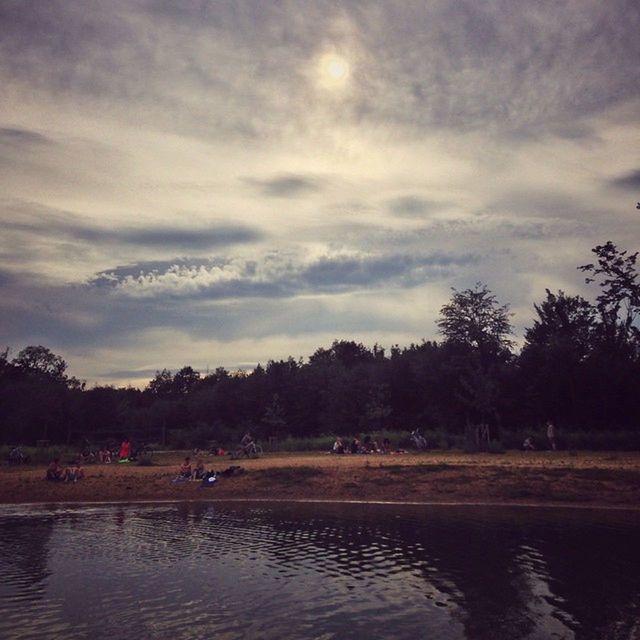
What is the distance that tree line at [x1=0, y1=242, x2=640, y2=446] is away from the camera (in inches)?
2398

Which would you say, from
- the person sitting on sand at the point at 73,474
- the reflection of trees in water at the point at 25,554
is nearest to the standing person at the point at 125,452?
the person sitting on sand at the point at 73,474

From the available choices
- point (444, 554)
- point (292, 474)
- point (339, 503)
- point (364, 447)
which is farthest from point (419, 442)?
point (444, 554)

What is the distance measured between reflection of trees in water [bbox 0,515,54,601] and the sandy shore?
8515 millimetres

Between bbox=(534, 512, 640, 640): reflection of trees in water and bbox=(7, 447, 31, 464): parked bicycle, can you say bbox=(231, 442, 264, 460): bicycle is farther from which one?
bbox=(534, 512, 640, 640): reflection of trees in water

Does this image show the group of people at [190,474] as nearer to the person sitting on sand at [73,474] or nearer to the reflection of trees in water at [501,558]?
the person sitting on sand at [73,474]

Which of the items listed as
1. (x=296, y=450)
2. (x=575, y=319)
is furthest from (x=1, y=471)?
(x=575, y=319)

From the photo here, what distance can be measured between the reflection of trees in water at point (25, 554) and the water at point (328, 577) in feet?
0.24

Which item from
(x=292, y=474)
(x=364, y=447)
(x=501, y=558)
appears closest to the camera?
(x=501, y=558)

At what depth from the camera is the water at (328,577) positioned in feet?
39.1

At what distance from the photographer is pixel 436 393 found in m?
72.6

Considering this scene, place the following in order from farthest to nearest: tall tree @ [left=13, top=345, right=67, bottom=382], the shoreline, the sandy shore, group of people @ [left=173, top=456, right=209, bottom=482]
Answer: tall tree @ [left=13, top=345, right=67, bottom=382]
group of people @ [left=173, top=456, right=209, bottom=482]
the sandy shore
the shoreline

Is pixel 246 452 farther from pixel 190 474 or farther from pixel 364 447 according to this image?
pixel 190 474

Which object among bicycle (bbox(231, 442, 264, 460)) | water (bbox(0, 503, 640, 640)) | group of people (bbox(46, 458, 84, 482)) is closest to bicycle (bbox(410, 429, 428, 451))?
bicycle (bbox(231, 442, 264, 460))

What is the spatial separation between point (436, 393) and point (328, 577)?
58886mm
